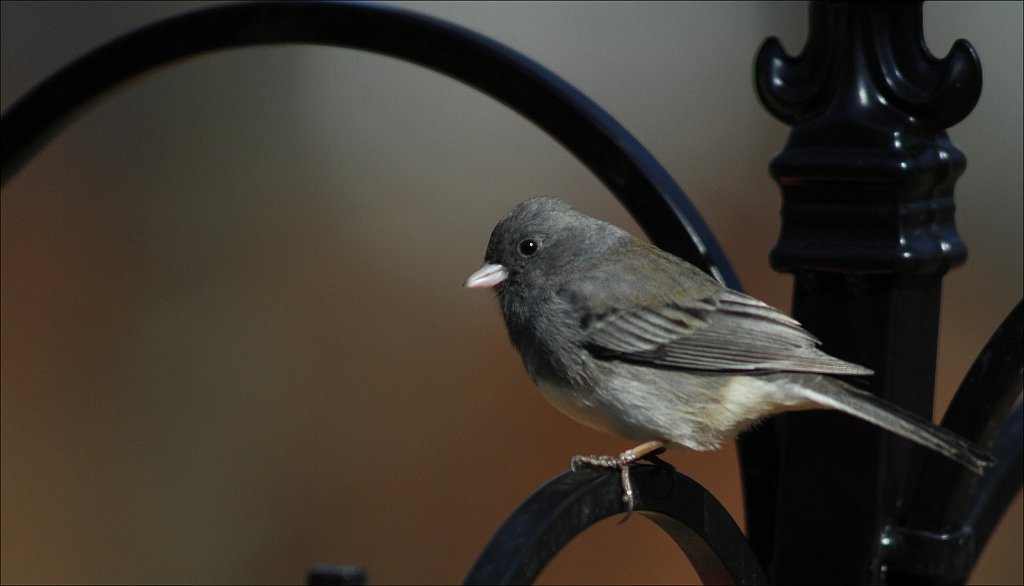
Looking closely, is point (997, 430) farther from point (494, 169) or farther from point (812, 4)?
point (494, 169)

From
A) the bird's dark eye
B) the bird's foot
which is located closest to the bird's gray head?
the bird's dark eye

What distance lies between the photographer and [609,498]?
38.1 inches

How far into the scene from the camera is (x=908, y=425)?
40.3 inches

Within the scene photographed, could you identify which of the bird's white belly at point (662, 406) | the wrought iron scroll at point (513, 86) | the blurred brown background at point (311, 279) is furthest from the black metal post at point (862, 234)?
the blurred brown background at point (311, 279)

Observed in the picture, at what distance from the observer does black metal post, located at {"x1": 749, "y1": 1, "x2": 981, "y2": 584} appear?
3.48 ft

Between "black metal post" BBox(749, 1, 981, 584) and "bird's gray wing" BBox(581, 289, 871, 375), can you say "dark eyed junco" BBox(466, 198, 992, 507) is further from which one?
"black metal post" BBox(749, 1, 981, 584)

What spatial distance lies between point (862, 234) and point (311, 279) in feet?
6.91

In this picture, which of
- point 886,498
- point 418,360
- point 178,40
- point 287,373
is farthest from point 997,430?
point 287,373

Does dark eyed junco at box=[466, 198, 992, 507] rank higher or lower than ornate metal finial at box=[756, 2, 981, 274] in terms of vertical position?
lower

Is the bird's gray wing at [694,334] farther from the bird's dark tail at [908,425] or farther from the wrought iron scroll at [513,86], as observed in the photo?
the bird's dark tail at [908,425]

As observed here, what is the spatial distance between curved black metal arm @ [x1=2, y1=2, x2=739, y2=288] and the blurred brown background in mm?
1380

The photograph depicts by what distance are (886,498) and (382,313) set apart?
1974mm

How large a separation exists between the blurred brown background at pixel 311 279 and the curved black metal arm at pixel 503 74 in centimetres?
138

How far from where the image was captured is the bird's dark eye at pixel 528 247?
5.14ft
